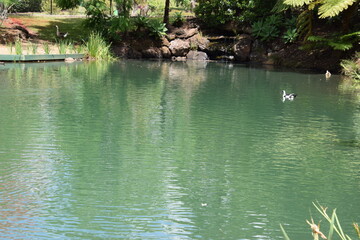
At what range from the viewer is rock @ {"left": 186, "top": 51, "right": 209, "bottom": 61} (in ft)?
92.0

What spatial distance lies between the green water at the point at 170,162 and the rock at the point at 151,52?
1240 cm

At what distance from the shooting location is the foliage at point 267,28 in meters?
26.9

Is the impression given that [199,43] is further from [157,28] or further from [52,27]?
[52,27]

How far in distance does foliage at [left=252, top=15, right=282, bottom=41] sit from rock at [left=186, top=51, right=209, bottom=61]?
2816mm

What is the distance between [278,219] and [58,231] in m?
2.33

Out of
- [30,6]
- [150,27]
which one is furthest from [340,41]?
[30,6]

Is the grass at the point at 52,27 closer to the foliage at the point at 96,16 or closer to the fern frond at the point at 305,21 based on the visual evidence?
the foliage at the point at 96,16

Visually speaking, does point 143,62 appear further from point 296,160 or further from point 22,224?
point 22,224

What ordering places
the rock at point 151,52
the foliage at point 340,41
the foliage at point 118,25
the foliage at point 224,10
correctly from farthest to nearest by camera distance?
the foliage at point 224,10 → the rock at point 151,52 → the foliage at point 118,25 → the foliage at point 340,41

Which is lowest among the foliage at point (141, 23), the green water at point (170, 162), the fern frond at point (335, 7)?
the green water at point (170, 162)

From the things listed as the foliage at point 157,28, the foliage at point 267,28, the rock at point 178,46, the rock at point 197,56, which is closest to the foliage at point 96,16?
the foliage at point 157,28

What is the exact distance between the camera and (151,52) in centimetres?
2798

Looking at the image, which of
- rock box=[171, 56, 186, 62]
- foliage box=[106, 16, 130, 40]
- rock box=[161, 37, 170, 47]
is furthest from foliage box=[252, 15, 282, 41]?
foliage box=[106, 16, 130, 40]

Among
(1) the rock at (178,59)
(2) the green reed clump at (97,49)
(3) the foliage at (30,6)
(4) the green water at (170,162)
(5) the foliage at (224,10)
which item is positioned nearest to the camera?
(4) the green water at (170,162)
